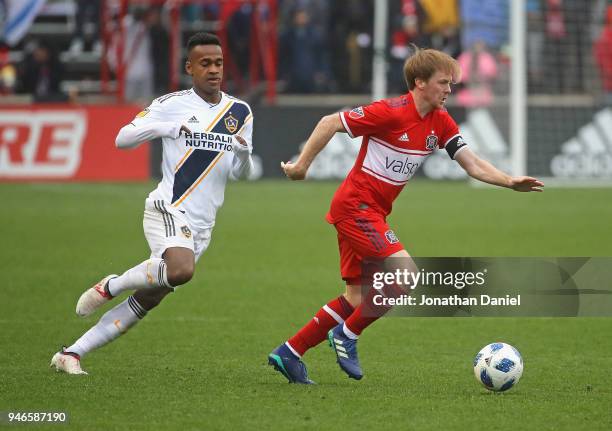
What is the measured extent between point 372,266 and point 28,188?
1567cm

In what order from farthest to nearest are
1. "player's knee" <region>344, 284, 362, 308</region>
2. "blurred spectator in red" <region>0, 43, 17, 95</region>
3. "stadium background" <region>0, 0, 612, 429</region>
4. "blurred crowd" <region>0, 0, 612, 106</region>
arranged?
"blurred spectator in red" <region>0, 43, 17, 95</region>, "blurred crowd" <region>0, 0, 612, 106</region>, "player's knee" <region>344, 284, 362, 308</region>, "stadium background" <region>0, 0, 612, 429</region>

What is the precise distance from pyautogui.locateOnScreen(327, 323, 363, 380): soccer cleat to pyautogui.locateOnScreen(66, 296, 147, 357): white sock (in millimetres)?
1235

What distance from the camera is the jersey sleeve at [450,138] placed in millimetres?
7547

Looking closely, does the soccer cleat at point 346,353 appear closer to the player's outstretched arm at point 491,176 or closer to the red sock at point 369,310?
the red sock at point 369,310

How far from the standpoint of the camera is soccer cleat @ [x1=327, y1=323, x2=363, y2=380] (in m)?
7.45

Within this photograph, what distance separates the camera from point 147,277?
7.38 metres

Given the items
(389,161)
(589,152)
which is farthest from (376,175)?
(589,152)

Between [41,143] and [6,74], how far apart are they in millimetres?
2988

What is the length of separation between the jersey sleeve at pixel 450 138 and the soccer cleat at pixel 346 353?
1.32m

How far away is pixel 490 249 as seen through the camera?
14.8 m

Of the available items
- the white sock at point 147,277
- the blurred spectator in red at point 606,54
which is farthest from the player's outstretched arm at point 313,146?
the blurred spectator in red at point 606,54

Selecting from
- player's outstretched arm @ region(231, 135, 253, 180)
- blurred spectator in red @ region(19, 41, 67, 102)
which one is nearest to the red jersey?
player's outstretched arm @ region(231, 135, 253, 180)

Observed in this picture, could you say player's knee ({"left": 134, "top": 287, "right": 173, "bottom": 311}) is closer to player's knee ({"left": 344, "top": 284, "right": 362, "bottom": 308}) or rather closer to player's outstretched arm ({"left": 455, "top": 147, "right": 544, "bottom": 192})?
player's knee ({"left": 344, "top": 284, "right": 362, "bottom": 308})

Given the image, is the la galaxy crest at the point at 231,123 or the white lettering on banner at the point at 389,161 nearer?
the white lettering on banner at the point at 389,161
